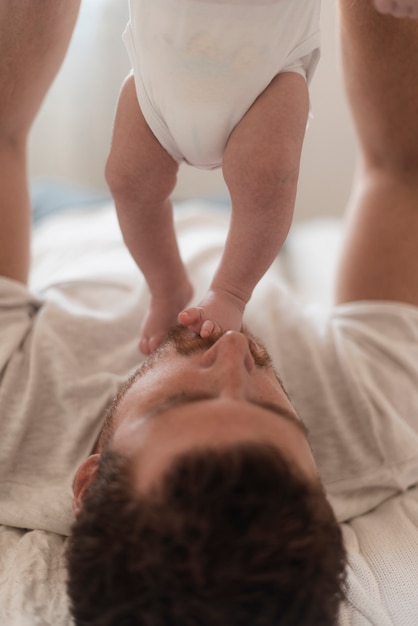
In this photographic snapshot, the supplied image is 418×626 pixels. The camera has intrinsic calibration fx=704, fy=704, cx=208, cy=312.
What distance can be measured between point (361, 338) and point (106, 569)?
1.63 feet

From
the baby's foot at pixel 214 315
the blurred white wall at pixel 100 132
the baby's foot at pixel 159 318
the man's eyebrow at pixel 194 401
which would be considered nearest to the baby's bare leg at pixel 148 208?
the baby's foot at pixel 159 318

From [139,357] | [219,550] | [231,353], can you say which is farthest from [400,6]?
[139,357]

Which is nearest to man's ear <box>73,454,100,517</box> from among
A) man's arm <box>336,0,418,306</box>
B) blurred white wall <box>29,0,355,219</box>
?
man's arm <box>336,0,418,306</box>

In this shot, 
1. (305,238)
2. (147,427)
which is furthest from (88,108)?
(147,427)

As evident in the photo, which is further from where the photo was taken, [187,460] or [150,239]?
[150,239]

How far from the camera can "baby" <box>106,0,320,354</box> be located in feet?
1.95

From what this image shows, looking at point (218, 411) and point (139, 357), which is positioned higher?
point (218, 411)

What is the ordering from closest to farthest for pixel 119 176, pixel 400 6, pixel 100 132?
pixel 400 6
pixel 119 176
pixel 100 132

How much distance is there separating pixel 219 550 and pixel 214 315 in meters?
0.24

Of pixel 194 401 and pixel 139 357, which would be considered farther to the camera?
pixel 139 357

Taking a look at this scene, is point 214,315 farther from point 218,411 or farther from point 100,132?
point 100,132

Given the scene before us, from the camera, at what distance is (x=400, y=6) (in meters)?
0.53

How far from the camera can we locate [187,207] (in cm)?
146

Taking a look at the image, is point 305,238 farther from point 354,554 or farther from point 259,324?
point 354,554
